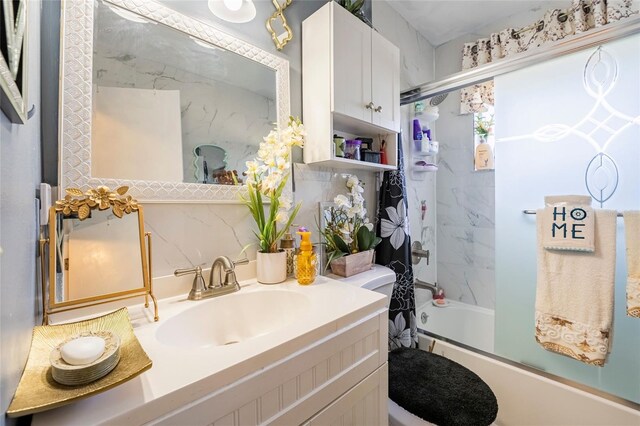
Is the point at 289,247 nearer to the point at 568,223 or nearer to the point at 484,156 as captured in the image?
the point at 568,223

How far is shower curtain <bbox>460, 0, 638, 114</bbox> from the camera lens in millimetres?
1550

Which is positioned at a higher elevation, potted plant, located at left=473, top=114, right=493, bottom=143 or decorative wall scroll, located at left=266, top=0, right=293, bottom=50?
decorative wall scroll, located at left=266, top=0, right=293, bottom=50

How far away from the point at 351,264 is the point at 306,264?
13.1 inches

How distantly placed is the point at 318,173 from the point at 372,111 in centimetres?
41

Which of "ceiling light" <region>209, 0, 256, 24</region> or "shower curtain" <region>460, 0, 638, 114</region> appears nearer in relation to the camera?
"ceiling light" <region>209, 0, 256, 24</region>

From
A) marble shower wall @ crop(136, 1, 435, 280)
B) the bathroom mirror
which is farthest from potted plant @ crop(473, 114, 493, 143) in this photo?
the bathroom mirror

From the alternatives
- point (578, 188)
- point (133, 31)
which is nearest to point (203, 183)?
point (133, 31)

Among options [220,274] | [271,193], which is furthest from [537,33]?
[220,274]

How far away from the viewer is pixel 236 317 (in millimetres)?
925

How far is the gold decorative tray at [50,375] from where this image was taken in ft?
1.24

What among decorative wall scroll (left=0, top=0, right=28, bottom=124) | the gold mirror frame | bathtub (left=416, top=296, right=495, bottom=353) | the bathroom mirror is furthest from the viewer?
bathtub (left=416, top=296, right=495, bottom=353)

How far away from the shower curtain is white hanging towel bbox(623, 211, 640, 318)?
4.08ft

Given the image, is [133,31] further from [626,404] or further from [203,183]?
[626,404]

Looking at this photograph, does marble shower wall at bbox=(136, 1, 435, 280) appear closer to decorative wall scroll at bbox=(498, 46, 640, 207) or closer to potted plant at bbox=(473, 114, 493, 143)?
potted plant at bbox=(473, 114, 493, 143)
